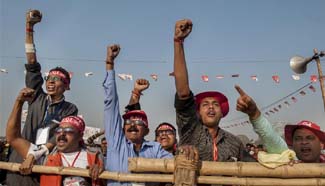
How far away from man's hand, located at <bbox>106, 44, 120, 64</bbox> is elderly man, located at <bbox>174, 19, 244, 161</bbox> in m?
0.82

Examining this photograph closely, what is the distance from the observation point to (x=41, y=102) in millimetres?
3707

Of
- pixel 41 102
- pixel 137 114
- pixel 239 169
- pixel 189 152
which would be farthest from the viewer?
pixel 41 102

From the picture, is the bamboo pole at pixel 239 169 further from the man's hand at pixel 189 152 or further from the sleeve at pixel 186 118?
the sleeve at pixel 186 118

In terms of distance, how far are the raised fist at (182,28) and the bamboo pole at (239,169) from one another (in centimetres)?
94

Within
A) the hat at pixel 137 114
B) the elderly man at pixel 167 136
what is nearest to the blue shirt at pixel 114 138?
the hat at pixel 137 114

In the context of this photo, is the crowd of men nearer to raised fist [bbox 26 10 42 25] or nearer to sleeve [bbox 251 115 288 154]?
sleeve [bbox 251 115 288 154]

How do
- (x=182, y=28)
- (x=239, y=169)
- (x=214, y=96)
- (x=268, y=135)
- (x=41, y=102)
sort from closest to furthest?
(x=239, y=169), (x=268, y=135), (x=182, y=28), (x=214, y=96), (x=41, y=102)

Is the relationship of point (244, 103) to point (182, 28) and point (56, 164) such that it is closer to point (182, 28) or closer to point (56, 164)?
point (182, 28)

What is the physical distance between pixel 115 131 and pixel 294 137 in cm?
168

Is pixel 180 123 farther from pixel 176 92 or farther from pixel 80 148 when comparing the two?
pixel 80 148

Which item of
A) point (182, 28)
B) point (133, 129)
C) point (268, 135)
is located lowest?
point (268, 135)

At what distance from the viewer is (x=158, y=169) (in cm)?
242

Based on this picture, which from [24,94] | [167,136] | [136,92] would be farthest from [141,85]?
[24,94]

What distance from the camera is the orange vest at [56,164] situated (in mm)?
2906
